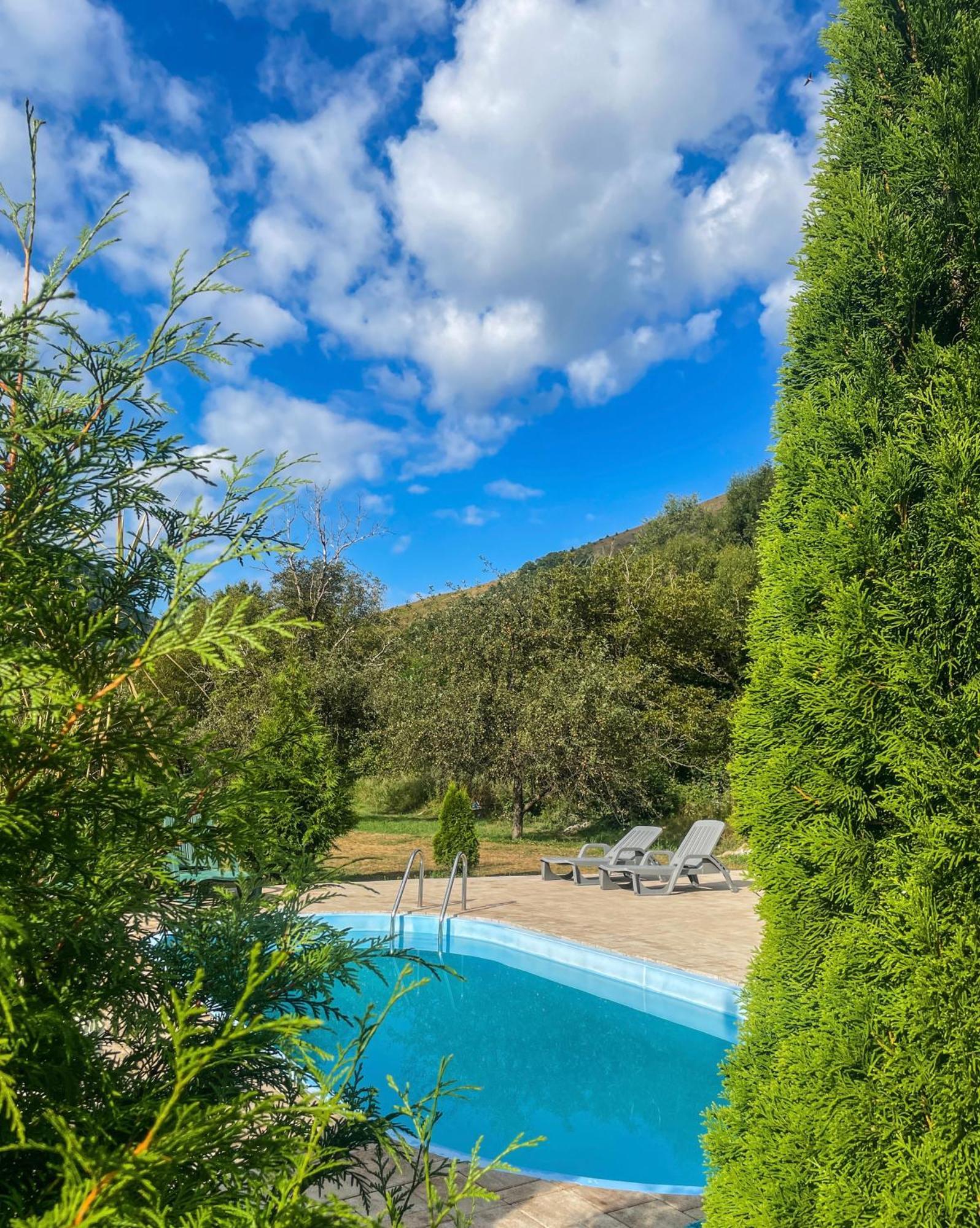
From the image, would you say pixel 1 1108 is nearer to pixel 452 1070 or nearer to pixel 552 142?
pixel 452 1070

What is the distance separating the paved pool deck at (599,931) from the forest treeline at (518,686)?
309 cm

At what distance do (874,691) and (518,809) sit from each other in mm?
18183

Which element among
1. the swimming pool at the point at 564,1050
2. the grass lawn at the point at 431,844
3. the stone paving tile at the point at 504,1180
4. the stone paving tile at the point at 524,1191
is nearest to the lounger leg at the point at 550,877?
the grass lawn at the point at 431,844

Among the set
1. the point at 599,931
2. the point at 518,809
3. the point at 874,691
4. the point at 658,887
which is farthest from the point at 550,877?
the point at 874,691

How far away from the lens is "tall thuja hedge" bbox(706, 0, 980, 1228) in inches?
77.2

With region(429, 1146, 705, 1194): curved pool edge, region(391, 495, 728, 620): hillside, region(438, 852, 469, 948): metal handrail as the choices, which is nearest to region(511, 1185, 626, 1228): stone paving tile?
region(429, 1146, 705, 1194): curved pool edge

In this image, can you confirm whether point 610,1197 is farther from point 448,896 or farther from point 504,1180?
point 448,896

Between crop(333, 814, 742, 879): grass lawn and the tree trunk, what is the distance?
0.19 meters

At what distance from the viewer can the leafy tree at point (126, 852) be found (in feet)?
3.79

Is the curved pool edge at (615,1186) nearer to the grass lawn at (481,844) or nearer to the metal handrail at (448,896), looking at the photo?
the metal handrail at (448,896)

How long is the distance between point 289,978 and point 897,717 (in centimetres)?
171

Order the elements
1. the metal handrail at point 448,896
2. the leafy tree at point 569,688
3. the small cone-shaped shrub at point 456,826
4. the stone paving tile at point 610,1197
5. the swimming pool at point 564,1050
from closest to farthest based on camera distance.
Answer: the stone paving tile at point 610,1197 < the swimming pool at point 564,1050 < the metal handrail at point 448,896 < the small cone-shaped shrub at point 456,826 < the leafy tree at point 569,688

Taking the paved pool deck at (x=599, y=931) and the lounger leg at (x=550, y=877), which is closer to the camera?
the paved pool deck at (x=599, y=931)

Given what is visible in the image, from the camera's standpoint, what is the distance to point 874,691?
7.18ft
